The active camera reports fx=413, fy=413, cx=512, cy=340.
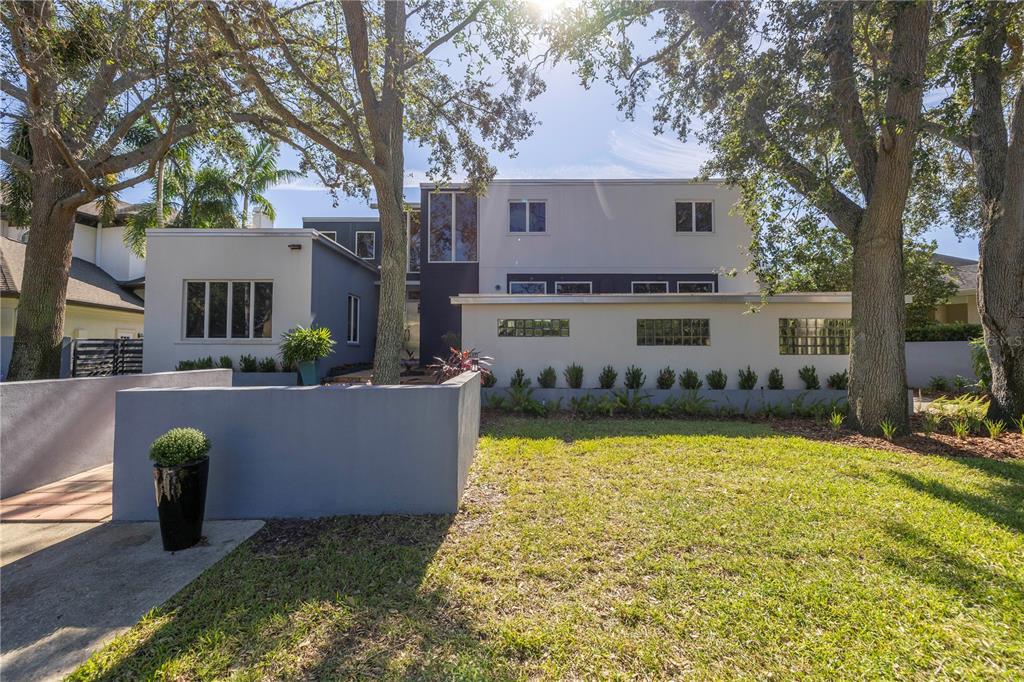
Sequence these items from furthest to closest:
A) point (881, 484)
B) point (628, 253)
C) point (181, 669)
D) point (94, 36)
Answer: point (628, 253) < point (94, 36) < point (881, 484) < point (181, 669)

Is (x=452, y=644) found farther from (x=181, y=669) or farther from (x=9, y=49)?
(x=9, y=49)

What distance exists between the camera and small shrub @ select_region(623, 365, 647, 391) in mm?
10477

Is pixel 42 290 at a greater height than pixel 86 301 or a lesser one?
lesser

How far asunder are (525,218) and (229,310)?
923 centimetres

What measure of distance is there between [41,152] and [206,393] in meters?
8.20

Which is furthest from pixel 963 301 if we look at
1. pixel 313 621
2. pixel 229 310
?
pixel 229 310

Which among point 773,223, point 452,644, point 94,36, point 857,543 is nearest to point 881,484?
point 857,543

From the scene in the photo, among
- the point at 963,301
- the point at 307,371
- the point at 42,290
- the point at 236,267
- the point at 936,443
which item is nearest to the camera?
the point at 936,443

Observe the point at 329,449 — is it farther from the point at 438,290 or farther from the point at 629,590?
the point at 438,290

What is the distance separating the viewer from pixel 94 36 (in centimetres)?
624

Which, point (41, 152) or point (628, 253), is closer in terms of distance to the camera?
point (41, 152)

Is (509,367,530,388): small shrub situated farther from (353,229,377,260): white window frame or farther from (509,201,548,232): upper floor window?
(353,229,377,260): white window frame

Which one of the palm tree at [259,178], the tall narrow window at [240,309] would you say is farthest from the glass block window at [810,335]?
the palm tree at [259,178]

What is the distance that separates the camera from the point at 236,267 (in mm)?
11164
